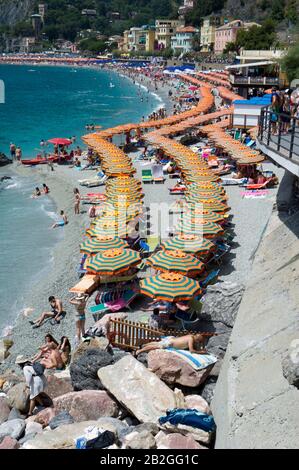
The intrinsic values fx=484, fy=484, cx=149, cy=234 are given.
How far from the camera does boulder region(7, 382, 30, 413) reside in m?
9.10

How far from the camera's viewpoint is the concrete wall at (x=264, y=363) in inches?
226

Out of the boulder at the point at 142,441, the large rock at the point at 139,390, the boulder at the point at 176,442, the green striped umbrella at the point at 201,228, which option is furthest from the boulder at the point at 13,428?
the green striped umbrella at the point at 201,228

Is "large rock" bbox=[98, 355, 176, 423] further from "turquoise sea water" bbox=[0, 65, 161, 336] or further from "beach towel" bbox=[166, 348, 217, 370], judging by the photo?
"turquoise sea water" bbox=[0, 65, 161, 336]

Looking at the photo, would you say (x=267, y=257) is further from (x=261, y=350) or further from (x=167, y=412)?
(x=167, y=412)

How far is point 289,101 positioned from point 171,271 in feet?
19.5

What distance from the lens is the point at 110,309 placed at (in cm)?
1321

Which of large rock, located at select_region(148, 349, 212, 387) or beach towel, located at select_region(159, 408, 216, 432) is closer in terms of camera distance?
beach towel, located at select_region(159, 408, 216, 432)

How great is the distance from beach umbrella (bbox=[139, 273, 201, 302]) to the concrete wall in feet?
7.20

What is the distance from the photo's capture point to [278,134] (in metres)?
10.5

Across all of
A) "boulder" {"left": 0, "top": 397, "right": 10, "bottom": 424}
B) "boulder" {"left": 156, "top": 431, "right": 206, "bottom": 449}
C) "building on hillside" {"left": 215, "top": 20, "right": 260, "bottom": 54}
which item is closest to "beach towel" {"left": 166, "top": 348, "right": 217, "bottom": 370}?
"boulder" {"left": 156, "top": 431, "right": 206, "bottom": 449}

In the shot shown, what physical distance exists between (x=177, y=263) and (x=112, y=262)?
1.86 meters

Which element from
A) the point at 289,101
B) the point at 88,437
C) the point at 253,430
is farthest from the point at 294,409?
the point at 289,101

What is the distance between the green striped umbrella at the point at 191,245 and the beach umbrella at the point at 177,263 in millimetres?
650

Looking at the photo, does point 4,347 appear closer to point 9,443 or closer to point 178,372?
point 9,443
